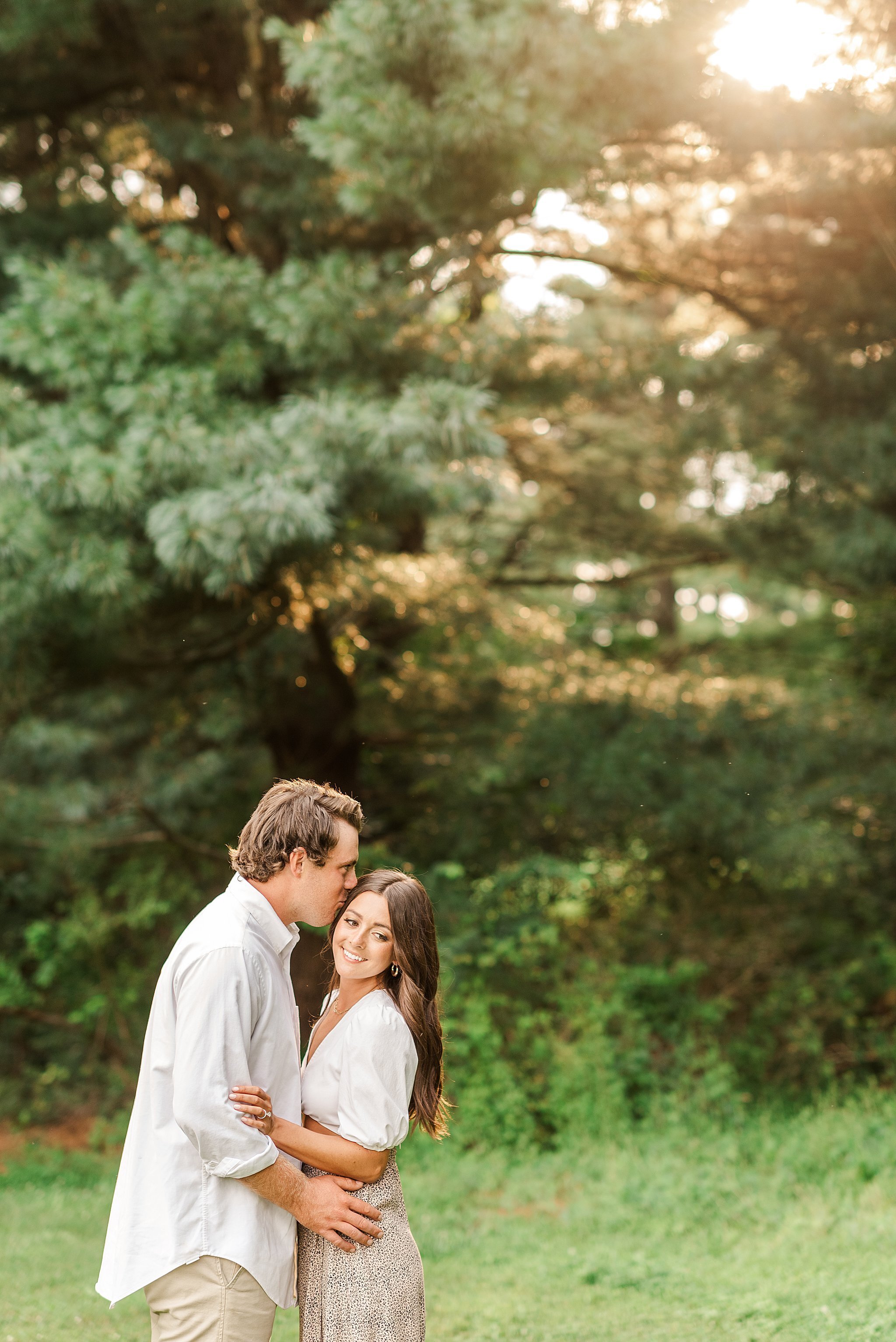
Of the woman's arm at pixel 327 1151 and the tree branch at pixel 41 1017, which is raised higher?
the woman's arm at pixel 327 1151

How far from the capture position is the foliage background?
4.92 metres

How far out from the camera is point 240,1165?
207 cm

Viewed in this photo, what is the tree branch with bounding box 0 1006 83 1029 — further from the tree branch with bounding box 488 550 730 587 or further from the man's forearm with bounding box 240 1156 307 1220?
the man's forearm with bounding box 240 1156 307 1220

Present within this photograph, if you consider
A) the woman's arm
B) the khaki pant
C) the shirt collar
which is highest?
the shirt collar

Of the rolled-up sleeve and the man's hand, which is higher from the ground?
the rolled-up sleeve

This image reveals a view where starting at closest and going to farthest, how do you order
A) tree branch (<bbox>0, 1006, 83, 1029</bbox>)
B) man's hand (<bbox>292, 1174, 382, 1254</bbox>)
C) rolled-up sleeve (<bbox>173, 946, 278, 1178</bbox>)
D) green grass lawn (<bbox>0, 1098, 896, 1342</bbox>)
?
rolled-up sleeve (<bbox>173, 946, 278, 1178</bbox>)
man's hand (<bbox>292, 1174, 382, 1254</bbox>)
green grass lawn (<bbox>0, 1098, 896, 1342</bbox>)
tree branch (<bbox>0, 1006, 83, 1029</bbox>)

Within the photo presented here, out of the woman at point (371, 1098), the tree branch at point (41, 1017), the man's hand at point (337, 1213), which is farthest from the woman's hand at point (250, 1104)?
the tree branch at point (41, 1017)

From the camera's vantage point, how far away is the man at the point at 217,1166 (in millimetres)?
2082

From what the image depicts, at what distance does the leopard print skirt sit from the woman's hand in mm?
276

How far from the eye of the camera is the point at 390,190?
5066 millimetres

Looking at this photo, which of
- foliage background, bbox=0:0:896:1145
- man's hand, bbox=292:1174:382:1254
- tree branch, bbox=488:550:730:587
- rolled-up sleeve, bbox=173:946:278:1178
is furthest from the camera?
tree branch, bbox=488:550:730:587

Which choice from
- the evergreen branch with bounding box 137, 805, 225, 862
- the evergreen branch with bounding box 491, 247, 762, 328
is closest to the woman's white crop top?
the evergreen branch with bounding box 137, 805, 225, 862

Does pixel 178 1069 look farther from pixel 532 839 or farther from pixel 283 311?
pixel 532 839

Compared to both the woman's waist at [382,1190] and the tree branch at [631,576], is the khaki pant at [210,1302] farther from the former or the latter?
the tree branch at [631,576]
